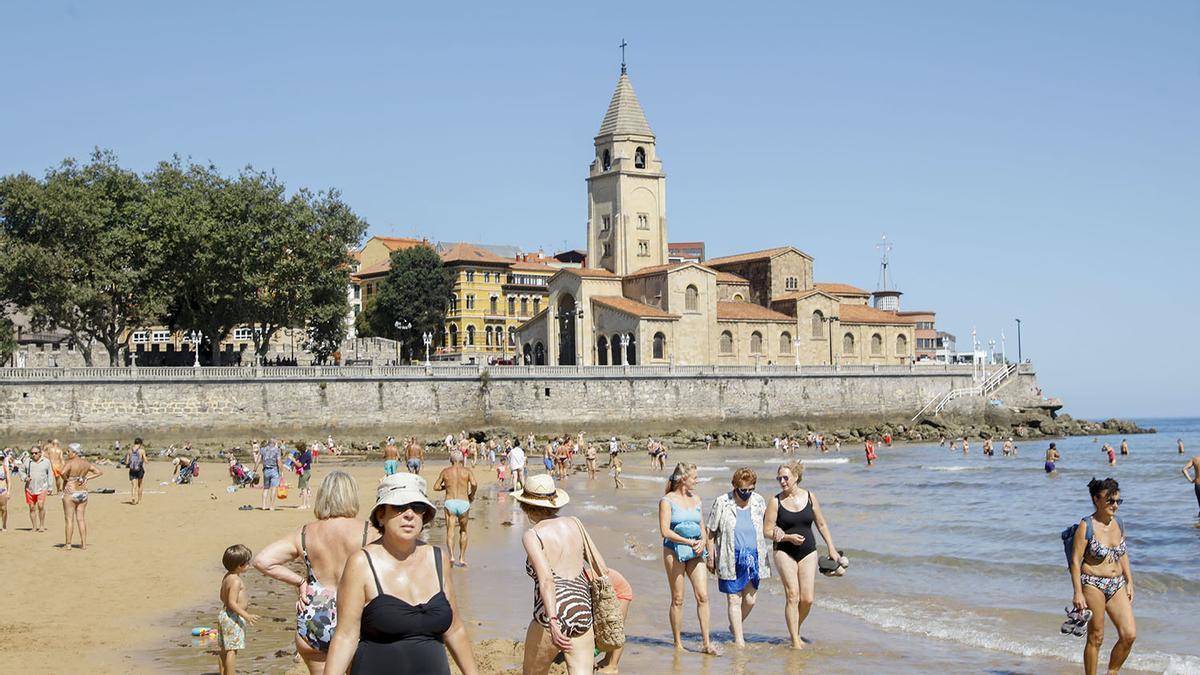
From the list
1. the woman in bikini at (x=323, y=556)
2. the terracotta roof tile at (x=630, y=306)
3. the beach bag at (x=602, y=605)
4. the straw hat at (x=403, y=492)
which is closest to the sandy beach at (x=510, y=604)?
the woman in bikini at (x=323, y=556)

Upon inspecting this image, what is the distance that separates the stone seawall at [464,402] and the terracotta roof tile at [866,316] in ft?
20.9

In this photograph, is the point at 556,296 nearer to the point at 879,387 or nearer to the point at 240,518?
the point at 879,387

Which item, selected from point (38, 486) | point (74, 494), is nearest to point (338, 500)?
point (74, 494)

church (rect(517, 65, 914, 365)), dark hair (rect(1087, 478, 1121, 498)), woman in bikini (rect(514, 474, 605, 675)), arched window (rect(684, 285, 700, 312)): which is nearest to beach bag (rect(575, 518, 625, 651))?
woman in bikini (rect(514, 474, 605, 675))

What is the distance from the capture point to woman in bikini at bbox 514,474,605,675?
746cm

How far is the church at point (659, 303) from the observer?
2820 inches

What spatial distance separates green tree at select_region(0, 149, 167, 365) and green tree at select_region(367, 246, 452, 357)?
2640 centimetres

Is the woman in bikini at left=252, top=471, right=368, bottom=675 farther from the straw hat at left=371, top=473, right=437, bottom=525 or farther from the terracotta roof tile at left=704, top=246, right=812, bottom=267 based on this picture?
the terracotta roof tile at left=704, top=246, right=812, bottom=267

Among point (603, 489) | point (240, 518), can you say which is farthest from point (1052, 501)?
point (240, 518)

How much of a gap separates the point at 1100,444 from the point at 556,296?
98.8 ft

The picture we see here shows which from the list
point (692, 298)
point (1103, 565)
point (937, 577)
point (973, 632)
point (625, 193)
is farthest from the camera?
point (625, 193)

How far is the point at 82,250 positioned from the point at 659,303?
31.1 metres

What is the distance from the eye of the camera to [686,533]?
1129 cm

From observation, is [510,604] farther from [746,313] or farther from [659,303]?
[746,313]
